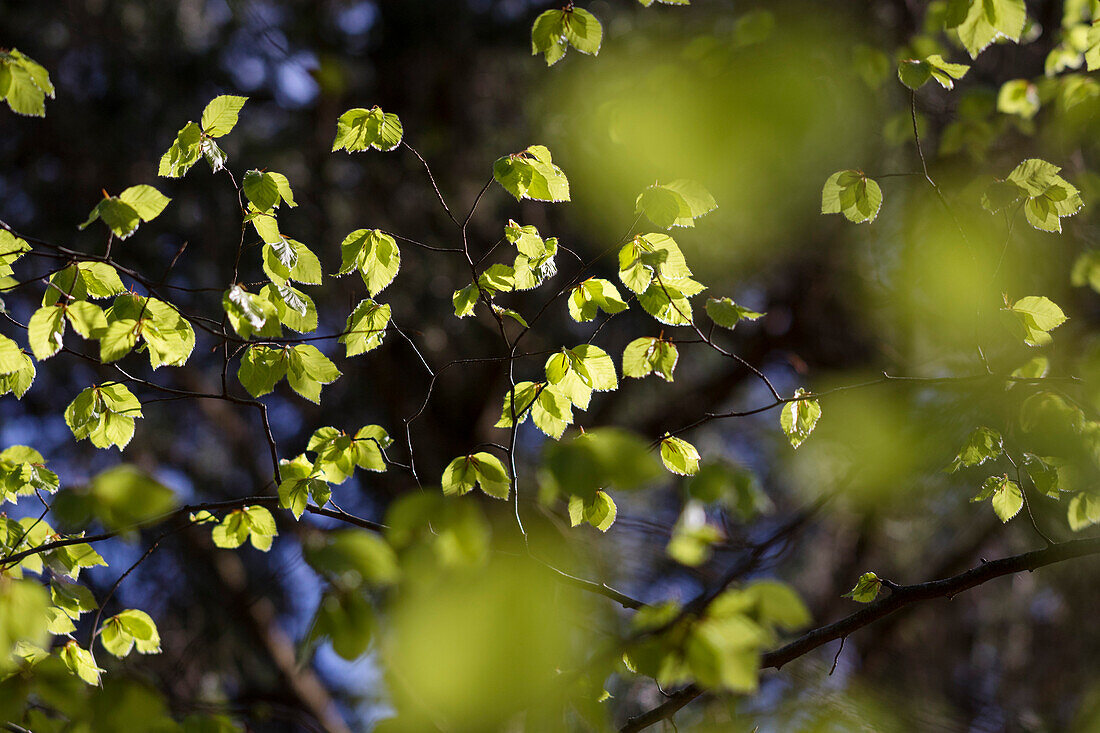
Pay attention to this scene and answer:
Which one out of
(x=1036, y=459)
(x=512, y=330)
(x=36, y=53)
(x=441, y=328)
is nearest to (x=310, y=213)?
(x=441, y=328)

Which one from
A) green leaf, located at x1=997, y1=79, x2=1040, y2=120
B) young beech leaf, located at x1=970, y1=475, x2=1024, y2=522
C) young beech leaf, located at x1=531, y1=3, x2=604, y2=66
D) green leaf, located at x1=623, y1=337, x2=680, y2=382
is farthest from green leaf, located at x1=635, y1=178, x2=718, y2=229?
green leaf, located at x1=997, y1=79, x2=1040, y2=120

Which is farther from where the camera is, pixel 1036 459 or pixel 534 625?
pixel 1036 459

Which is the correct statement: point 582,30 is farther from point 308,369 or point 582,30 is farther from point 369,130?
point 308,369

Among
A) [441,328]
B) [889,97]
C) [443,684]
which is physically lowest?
[441,328]

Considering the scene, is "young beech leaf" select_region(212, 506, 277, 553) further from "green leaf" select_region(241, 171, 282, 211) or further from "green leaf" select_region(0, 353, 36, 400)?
"green leaf" select_region(241, 171, 282, 211)

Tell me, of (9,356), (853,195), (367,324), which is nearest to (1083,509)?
(853,195)

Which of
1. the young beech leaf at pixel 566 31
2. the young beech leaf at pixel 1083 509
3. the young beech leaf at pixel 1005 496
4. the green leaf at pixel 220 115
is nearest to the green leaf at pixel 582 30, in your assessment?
the young beech leaf at pixel 566 31

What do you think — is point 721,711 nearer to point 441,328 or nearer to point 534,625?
point 534,625

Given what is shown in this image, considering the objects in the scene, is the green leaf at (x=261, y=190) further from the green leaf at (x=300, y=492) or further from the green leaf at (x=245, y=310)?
the green leaf at (x=300, y=492)
